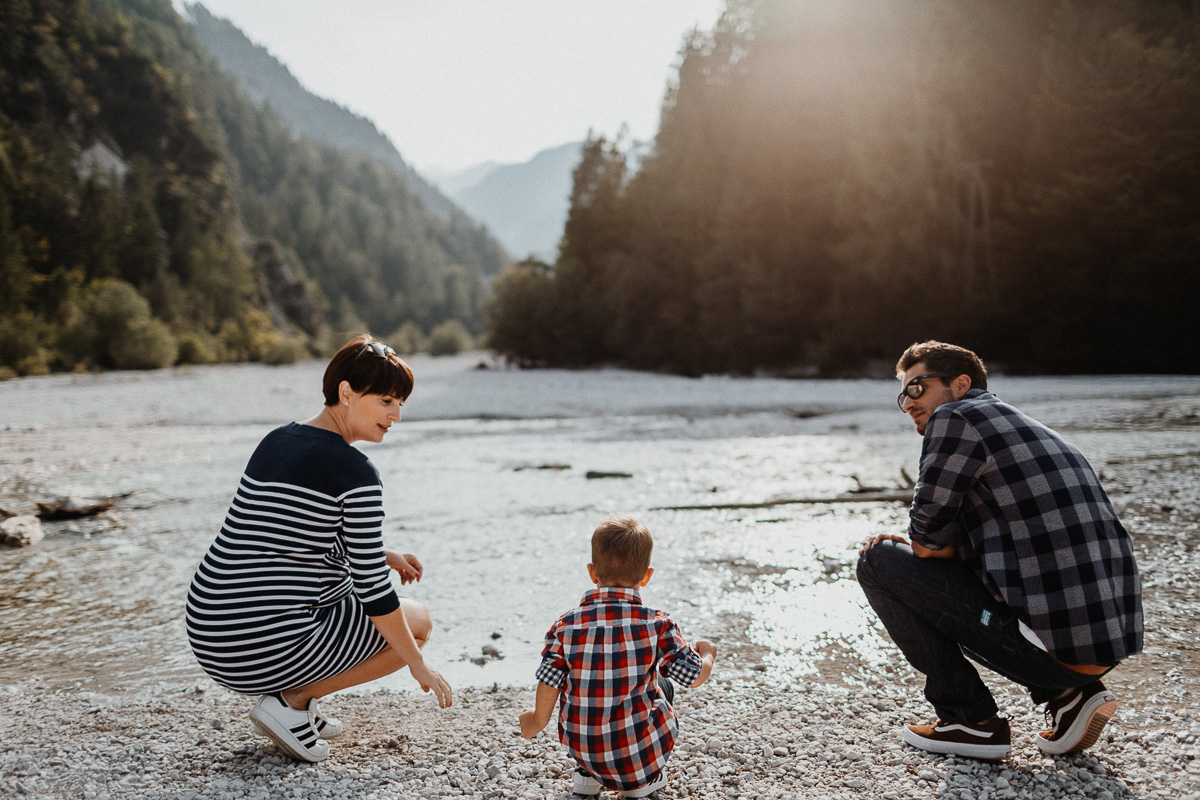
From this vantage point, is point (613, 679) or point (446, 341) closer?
point (613, 679)

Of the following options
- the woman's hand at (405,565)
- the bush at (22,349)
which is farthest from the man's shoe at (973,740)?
the bush at (22,349)

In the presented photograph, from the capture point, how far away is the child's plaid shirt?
198 centimetres

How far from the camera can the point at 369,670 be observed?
8.09ft

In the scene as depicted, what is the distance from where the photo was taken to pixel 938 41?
20.5 m

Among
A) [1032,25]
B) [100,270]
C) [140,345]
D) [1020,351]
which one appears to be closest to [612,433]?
[1020,351]

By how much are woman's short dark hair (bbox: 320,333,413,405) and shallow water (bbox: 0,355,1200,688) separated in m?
1.60

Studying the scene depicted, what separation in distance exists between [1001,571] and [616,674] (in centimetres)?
125

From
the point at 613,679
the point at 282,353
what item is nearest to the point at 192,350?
the point at 282,353

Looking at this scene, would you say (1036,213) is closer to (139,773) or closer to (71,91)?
(139,773)

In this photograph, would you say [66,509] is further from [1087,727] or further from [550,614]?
[1087,727]

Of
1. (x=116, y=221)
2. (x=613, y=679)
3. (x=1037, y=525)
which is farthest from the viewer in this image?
(x=116, y=221)

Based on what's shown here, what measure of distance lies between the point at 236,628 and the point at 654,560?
9.93 ft

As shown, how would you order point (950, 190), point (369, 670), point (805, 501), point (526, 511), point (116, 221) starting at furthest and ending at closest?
point (116, 221)
point (950, 190)
point (526, 511)
point (805, 501)
point (369, 670)

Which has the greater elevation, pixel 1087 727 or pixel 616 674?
pixel 616 674
